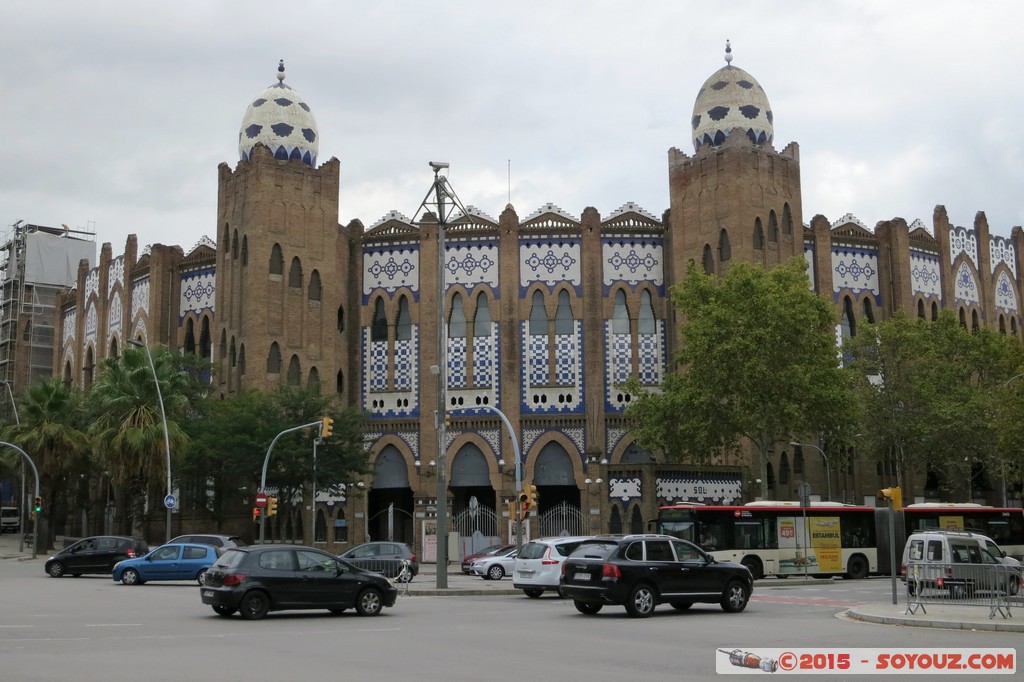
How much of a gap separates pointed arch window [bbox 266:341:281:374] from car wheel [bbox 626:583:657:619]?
32.2 m

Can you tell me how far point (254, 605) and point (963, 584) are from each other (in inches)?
469

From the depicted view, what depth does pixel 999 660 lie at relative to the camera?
13.1 m

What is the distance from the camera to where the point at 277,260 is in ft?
165

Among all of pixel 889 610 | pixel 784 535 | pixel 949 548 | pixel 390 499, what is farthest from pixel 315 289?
pixel 889 610

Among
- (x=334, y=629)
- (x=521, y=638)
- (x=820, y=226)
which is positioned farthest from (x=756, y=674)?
(x=820, y=226)

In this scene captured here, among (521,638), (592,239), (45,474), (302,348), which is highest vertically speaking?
(592,239)

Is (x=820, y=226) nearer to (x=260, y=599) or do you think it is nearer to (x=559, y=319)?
(x=559, y=319)

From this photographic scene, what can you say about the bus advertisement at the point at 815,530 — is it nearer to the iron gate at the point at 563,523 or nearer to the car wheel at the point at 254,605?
the iron gate at the point at 563,523

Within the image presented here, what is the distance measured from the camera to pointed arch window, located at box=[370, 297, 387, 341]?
173ft

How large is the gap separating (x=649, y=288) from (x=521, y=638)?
37.4 meters

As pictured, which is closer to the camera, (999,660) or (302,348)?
(999,660)

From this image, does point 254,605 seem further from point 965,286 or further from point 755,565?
point 965,286

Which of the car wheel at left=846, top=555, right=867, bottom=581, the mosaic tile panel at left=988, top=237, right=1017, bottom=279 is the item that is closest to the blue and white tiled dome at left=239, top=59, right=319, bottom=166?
the car wheel at left=846, top=555, right=867, bottom=581

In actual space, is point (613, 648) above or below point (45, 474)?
below
